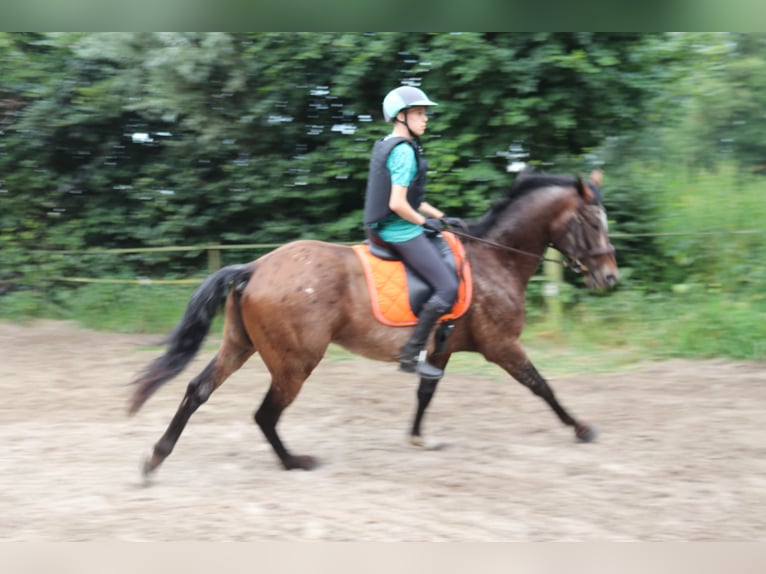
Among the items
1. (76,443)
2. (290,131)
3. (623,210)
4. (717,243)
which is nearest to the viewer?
(76,443)

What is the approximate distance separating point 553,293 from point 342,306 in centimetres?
488

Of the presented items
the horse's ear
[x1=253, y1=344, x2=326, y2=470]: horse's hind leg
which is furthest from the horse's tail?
the horse's ear

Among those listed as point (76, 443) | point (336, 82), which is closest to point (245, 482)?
point (76, 443)

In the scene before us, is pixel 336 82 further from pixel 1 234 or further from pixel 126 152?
pixel 1 234

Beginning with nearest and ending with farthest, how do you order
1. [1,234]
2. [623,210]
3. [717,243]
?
1. [717,243]
2. [623,210]
3. [1,234]

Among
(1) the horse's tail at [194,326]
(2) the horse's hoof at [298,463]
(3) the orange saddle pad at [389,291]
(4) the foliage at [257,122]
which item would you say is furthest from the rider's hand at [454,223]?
(4) the foliage at [257,122]

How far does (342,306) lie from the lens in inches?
224

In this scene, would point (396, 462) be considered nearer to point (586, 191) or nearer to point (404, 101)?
point (586, 191)

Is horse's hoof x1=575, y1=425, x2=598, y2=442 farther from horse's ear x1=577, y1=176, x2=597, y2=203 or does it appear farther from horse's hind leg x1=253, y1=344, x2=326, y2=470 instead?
horse's hind leg x1=253, y1=344, x2=326, y2=470

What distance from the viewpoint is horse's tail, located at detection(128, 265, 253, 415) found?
5648 millimetres

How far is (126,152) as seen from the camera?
13.0 metres

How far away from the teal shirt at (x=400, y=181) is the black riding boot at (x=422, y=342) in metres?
0.48

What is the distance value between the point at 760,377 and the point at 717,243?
256cm

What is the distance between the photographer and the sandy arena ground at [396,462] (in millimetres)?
4723
